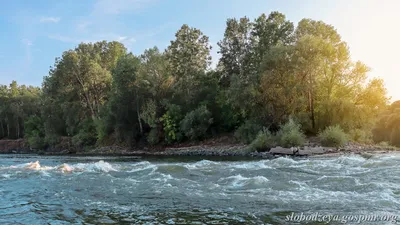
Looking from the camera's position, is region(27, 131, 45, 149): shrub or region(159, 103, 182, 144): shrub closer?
region(159, 103, 182, 144): shrub

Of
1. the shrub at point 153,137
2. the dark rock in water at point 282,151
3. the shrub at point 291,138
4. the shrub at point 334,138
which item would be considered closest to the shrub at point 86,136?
the shrub at point 153,137

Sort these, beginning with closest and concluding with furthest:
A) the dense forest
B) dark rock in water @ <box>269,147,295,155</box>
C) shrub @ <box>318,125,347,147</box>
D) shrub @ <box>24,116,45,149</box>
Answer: dark rock in water @ <box>269,147,295,155</box>
shrub @ <box>318,125,347,147</box>
the dense forest
shrub @ <box>24,116,45,149</box>

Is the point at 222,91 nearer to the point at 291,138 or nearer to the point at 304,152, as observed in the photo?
the point at 291,138

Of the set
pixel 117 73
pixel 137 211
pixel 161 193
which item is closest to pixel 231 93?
pixel 117 73

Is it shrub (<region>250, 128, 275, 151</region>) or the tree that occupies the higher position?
the tree

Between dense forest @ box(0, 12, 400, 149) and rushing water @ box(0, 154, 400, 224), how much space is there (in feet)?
60.7

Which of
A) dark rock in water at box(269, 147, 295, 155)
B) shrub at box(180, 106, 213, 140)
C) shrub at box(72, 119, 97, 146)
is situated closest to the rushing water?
dark rock in water at box(269, 147, 295, 155)

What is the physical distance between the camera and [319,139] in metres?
32.8

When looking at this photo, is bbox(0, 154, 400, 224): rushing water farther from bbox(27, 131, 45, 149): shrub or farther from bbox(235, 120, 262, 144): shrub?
bbox(27, 131, 45, 149): shrub

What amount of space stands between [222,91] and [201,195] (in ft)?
122

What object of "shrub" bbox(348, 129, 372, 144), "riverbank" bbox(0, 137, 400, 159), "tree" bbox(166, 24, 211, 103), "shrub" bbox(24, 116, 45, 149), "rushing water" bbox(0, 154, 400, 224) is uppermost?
"tree" bbox(166, 24, 211, 103)

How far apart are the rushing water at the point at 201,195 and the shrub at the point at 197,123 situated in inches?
1058

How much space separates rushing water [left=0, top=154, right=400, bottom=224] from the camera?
28.6ft

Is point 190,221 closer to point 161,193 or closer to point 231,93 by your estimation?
point 161,193
